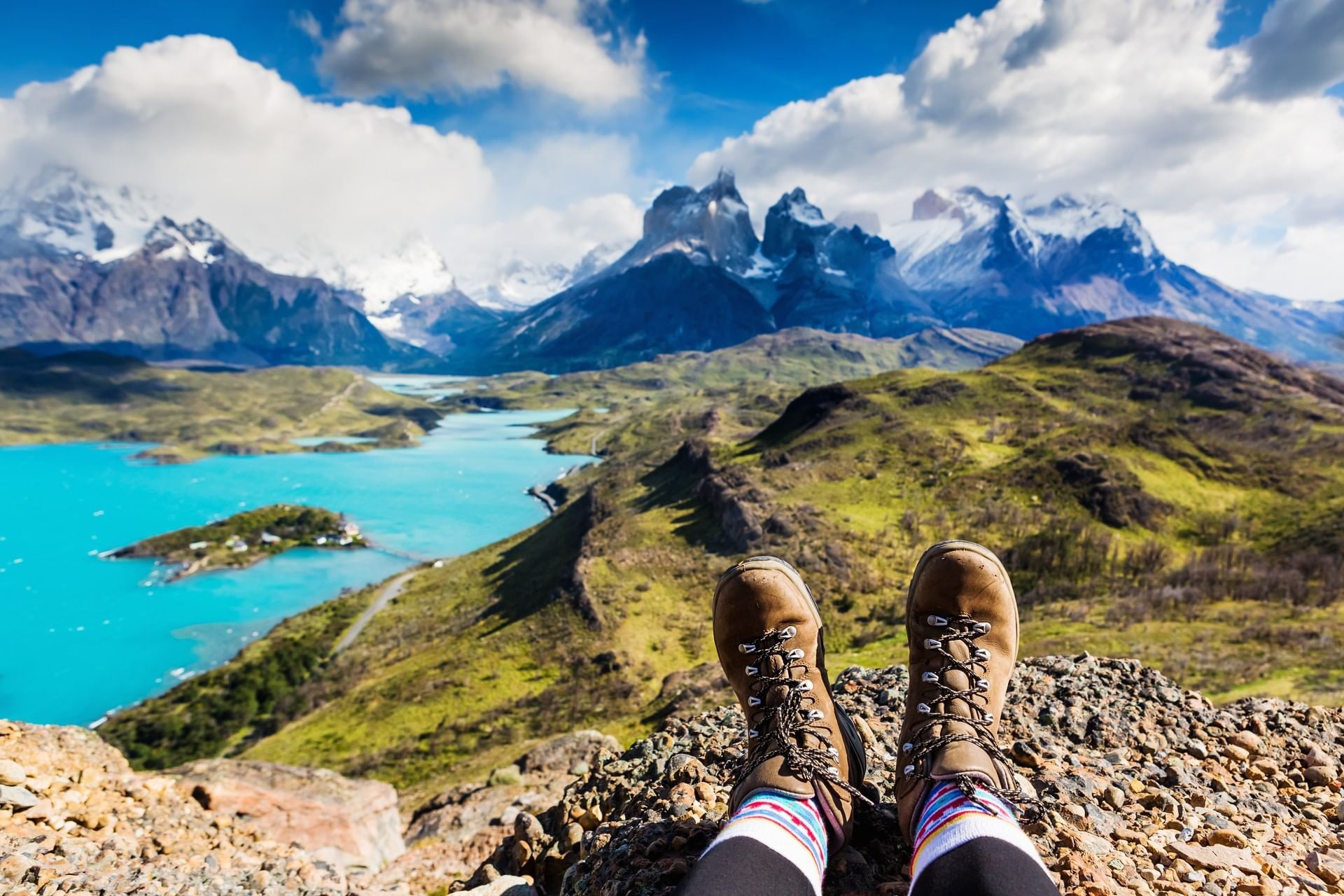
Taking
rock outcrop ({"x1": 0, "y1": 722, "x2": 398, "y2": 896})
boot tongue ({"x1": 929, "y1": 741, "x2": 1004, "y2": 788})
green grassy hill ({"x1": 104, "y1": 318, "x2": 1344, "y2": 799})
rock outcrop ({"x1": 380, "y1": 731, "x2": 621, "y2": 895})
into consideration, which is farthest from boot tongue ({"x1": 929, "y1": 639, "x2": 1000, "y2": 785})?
green grassy hill ({"x1": 104, "y1": 318, "x2": 1344, "y2": 799})

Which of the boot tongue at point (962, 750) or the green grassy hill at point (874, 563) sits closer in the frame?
the boot tongue at point (962, 750)

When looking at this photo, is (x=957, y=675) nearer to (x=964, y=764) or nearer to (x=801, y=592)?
(x=964, y=764)

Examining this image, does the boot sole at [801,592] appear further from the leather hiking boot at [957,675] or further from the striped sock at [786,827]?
the striped sock at [786,827]

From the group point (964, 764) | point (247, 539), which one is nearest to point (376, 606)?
point (247, 539)

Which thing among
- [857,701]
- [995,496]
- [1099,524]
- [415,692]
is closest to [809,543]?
[995,496]

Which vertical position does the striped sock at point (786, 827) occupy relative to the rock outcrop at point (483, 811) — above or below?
above

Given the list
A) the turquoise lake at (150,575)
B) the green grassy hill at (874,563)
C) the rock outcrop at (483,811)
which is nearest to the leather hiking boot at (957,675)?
the rock outcrop at (483,811)

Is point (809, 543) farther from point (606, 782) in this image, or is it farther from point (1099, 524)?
point (606, 782)
